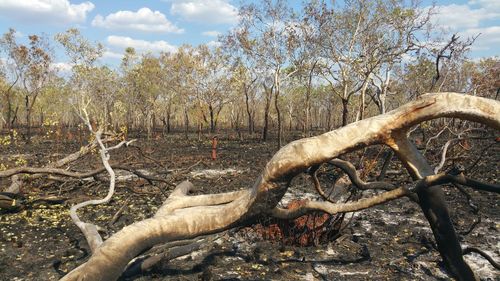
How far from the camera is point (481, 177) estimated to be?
602 inches

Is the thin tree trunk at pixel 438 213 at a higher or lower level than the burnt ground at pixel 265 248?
higher

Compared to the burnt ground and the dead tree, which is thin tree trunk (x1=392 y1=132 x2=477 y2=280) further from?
the burnt ground

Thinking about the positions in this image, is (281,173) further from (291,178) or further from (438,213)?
(438,213)

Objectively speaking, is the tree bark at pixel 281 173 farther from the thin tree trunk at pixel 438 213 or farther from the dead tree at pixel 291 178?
the thin tree trunk at pixel 438 213

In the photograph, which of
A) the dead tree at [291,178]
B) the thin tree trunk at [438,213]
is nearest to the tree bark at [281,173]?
the dead tree at [291,178]

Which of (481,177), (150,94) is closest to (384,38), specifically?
(481,177)

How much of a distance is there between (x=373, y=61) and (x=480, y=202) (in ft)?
50.0

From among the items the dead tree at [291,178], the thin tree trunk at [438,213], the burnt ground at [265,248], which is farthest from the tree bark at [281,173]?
the burnt ground at [265,248]

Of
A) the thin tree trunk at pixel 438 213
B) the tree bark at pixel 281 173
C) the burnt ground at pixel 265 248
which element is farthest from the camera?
the burnt ground at pixel 265 248

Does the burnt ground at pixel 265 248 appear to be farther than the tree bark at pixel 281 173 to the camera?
Yes

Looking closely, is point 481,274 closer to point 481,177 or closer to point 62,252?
point 62,252

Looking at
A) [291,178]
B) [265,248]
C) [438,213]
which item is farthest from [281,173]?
[265,248]

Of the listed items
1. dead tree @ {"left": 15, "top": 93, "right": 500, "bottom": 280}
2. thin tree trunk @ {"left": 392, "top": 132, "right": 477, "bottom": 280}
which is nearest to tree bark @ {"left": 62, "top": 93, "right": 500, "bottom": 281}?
dead tree @ {"left": 15, "top": 93, "right": 500, "bottom": 280}

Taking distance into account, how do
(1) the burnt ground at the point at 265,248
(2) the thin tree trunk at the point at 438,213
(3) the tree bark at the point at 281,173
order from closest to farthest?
(3) the tree bark at the point at 281,173
(2) the thin tree trunk at the point at 438,213
(1) the burnt ground at the point at 265,248
